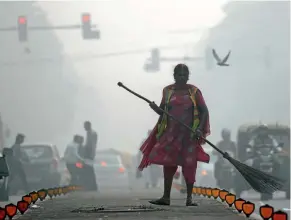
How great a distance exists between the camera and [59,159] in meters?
34.1

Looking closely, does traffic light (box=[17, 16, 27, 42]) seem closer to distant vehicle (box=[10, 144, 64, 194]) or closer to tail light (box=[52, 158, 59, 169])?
distant vehicle (box=[10, 144, 64, 194])

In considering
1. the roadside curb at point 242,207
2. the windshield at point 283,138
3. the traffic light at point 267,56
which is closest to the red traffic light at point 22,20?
the windshield at point 283,138

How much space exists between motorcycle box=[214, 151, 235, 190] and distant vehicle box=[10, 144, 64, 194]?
14.1ft

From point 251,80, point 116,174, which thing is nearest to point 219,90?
point 251,80

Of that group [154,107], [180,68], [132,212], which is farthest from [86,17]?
[132,212]

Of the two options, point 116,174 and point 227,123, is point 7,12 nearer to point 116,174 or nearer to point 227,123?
point 227,123

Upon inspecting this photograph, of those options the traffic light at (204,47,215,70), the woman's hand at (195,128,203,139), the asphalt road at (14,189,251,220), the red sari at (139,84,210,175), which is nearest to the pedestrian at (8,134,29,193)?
the asphalt road at (14,189,251,220)

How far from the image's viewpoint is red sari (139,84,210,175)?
53.9 ft

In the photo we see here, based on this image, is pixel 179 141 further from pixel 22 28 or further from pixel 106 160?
pixel 22 28

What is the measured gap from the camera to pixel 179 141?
16562mm

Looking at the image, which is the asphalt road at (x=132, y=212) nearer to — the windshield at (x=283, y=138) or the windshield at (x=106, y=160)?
the windshield at (x=283, y=138)

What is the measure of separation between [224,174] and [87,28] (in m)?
12.6

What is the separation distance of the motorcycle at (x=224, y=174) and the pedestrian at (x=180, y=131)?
14589mm

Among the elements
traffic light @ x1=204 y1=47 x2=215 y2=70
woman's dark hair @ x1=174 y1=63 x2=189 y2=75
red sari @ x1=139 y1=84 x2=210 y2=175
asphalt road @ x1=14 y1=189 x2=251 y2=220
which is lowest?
asphalt road @ x1=14 y1=189 x2=251 y2=220
